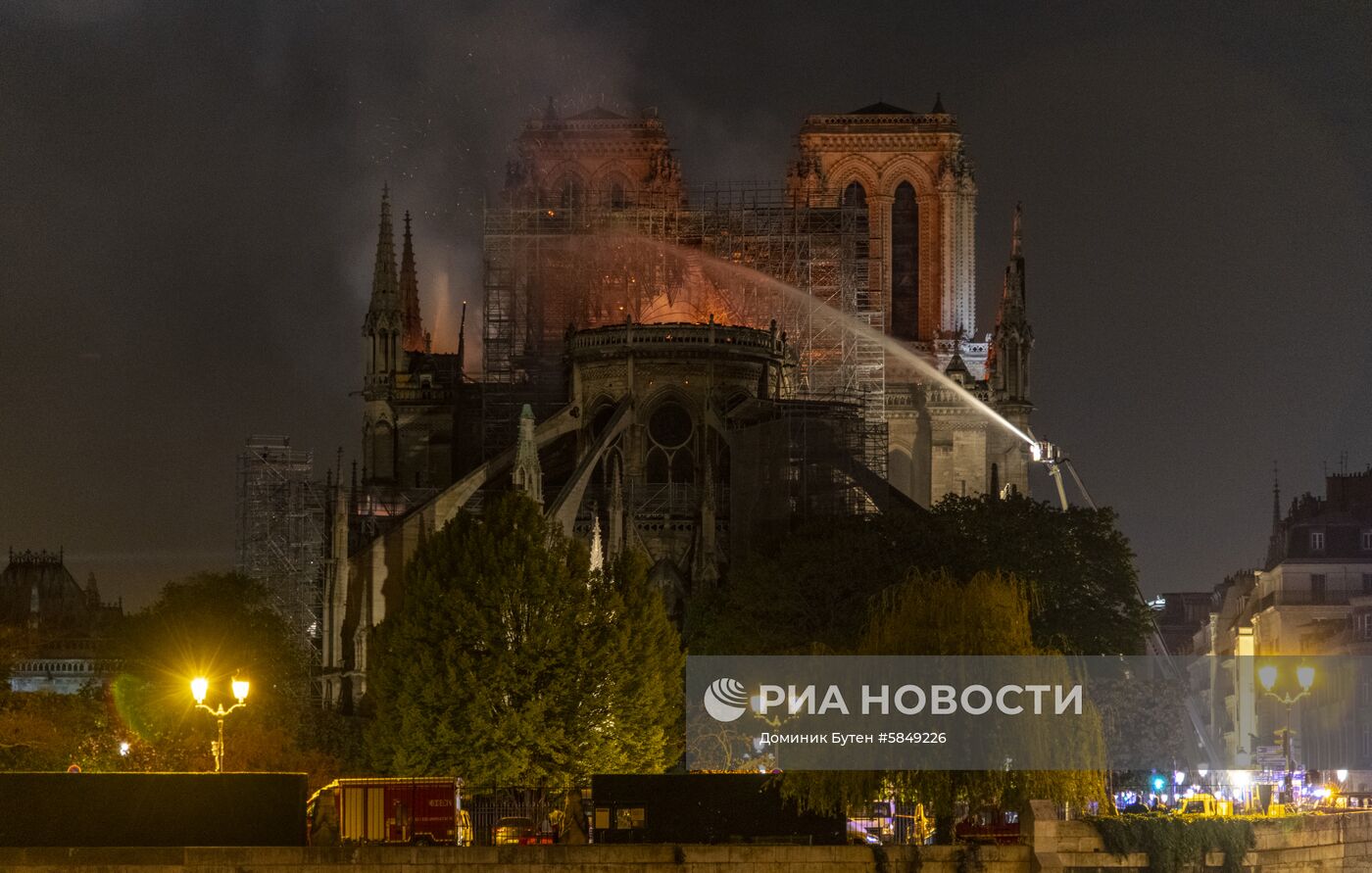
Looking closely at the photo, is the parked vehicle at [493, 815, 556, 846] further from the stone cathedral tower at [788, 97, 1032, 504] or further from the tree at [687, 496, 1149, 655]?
the stone cathedral tower at [788, 97, 1032, 504]

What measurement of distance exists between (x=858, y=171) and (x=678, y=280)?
11395 mm

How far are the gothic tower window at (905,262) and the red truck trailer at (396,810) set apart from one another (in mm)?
64243

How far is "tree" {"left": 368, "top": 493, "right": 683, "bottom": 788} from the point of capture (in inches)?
2126

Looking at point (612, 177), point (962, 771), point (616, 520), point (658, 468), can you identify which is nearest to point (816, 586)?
point (616, 520)

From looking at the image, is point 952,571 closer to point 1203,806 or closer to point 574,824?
point 1203,806

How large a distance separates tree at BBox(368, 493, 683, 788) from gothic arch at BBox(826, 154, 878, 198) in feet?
158

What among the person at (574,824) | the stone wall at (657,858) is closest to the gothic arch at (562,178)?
the person at (574,824)

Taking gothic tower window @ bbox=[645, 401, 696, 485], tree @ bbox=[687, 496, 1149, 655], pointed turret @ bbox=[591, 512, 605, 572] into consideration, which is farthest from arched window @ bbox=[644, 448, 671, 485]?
tree @ bbox=[687, 496, 1149, 655]

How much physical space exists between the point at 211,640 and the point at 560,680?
2177cm

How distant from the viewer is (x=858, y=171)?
105 meters

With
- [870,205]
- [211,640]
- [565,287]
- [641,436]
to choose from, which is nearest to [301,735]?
[211,640]

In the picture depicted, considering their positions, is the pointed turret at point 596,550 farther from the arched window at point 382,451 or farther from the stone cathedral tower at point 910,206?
the stone cathedral tower at point 910,206

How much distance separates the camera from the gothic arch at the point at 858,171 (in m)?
105

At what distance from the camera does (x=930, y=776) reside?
44.5 m
